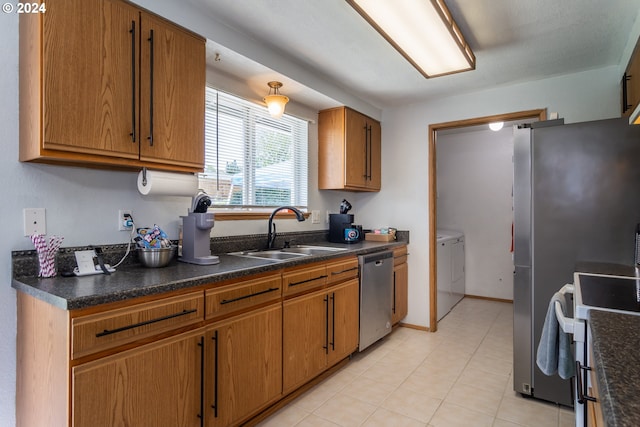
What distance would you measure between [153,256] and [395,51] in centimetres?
203

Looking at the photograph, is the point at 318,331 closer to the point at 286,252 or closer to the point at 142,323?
the point at 286,252

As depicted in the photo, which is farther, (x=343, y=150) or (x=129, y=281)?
(x=343, y=150)

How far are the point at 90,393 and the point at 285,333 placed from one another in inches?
41.1

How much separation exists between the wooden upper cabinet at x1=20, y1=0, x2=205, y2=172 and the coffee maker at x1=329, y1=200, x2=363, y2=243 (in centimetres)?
168

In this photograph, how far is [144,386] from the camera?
1.38m

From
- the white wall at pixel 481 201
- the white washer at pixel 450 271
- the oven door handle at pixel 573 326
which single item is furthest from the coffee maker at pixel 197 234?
the white wall at pixel 481 201

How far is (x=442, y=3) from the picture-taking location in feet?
5.75

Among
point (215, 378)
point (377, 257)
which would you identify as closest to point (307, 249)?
point (377, 257)

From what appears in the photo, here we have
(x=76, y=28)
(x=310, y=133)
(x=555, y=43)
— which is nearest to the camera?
(x=76, y=28)

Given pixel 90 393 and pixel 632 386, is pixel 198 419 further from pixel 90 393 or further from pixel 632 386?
pixel 632 386

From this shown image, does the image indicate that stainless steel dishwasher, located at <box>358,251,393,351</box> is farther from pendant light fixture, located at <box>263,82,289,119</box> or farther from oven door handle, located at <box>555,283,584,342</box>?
oven door handle, located at <box>555,283,584,342</box>

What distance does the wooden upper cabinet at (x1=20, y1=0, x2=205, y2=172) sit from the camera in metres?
1.40

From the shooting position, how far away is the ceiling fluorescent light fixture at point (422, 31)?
5.60ft

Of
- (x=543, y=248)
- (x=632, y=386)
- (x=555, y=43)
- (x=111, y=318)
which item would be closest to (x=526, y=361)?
(x=543, y=248)
